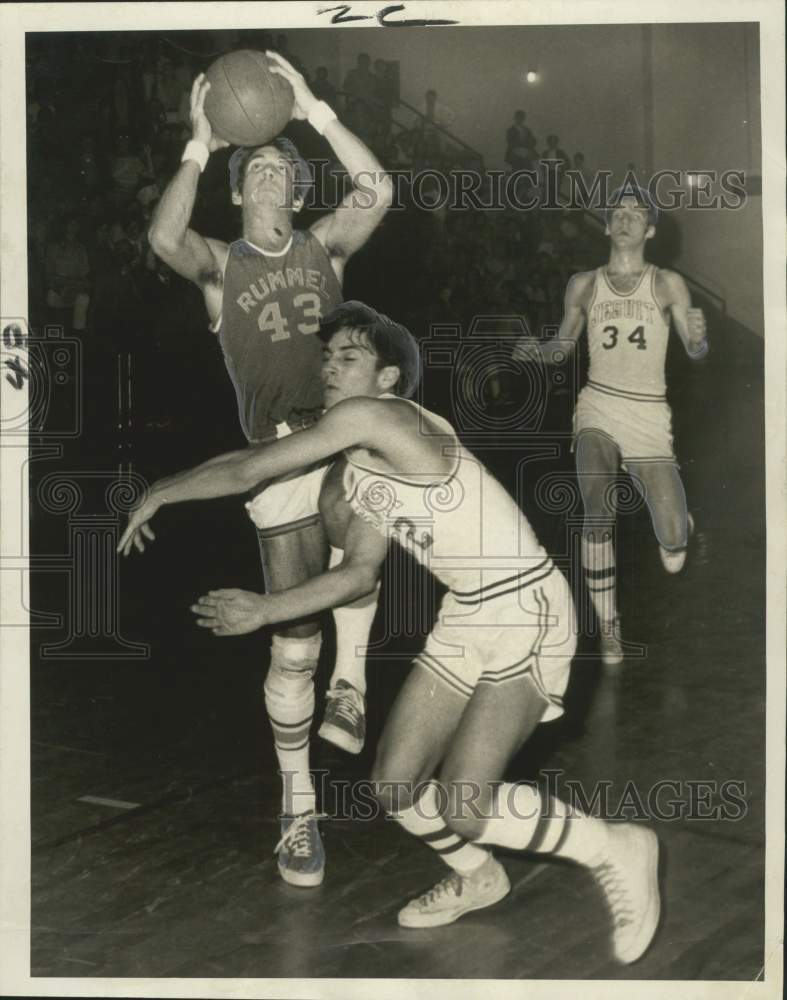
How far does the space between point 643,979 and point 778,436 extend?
1750mm

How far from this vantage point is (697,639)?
11.9 ft

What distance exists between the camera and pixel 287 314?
3.56 meters

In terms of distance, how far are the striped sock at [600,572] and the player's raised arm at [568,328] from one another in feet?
1.92

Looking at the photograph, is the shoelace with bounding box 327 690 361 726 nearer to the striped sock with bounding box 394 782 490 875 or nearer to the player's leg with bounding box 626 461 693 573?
the striped sock with bounding box 394 782 490 875

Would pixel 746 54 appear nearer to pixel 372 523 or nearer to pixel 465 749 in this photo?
pixel 372 523

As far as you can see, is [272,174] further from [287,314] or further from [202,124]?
[287,314]

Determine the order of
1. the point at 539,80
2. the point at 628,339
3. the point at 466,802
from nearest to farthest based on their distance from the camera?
the point at 466,802
the point at 539,80
the point at 628,339

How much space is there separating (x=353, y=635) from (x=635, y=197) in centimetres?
165

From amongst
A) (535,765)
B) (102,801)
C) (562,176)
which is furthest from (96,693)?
(562,176)

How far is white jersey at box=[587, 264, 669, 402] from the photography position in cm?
361

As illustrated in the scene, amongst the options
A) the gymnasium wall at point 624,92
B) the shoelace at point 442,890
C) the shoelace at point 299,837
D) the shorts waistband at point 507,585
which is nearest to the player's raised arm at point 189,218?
the gymnasium wall at point 624,92

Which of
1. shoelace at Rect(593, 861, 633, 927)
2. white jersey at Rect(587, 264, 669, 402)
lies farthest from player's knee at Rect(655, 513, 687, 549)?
shoelace at Rect(593, 861, 633, 927)

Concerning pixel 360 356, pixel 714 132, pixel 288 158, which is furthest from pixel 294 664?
pixel 714 132

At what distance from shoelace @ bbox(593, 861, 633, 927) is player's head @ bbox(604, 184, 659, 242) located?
6.48 feet
